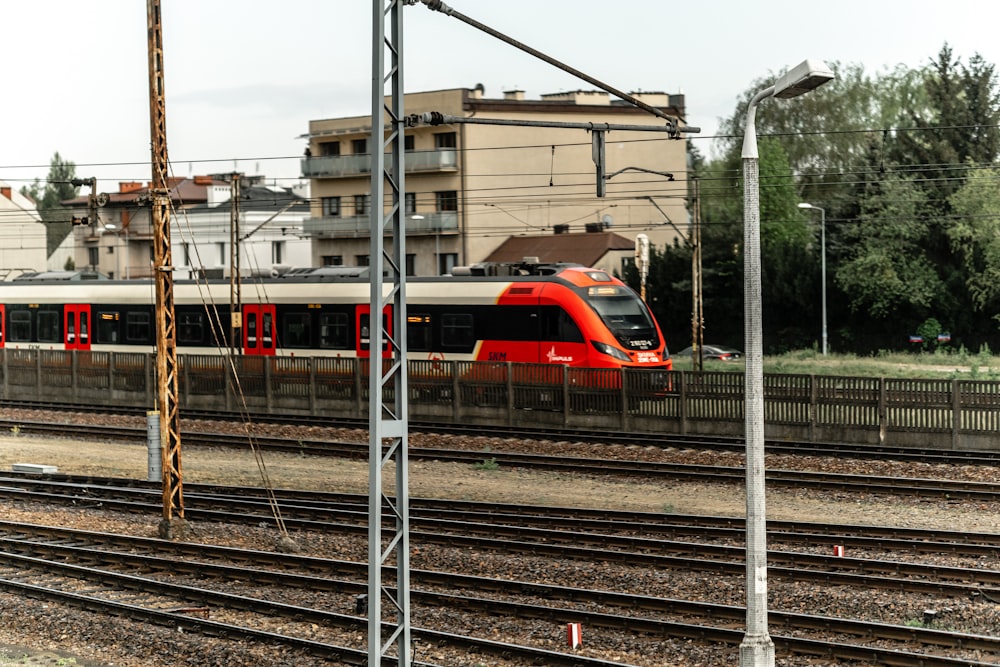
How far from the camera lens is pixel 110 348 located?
4109 centimetres

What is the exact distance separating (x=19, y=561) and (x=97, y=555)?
120 cm

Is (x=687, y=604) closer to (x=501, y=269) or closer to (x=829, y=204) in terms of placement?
(x=501, y=269)

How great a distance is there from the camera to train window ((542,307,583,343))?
102ft

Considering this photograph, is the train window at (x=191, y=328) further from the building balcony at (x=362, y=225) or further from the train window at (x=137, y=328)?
the building balcony at (x=362, y=225)

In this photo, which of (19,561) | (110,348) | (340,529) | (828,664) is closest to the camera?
(828,664)

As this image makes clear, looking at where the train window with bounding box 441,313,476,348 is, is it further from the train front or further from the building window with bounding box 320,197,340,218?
the building window with bounding box 320,197,340,218

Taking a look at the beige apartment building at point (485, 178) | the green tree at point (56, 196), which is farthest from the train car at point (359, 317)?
the green tree at point (56, 196)

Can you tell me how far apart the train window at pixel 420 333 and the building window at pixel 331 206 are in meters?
37.8

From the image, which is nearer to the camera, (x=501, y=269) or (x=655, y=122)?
(x=501, y=269)

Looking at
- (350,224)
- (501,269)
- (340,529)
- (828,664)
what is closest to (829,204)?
(350,224)

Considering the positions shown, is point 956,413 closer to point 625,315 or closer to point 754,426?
point 625,315

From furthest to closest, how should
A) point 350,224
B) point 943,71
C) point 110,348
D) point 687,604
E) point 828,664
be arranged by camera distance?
point 350,224 < point 943,71 < point 110,348 < point 687,604 < point 828,664

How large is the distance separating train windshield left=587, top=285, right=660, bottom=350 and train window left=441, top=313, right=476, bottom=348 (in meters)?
3.66

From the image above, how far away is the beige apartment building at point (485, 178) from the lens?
65125mm
